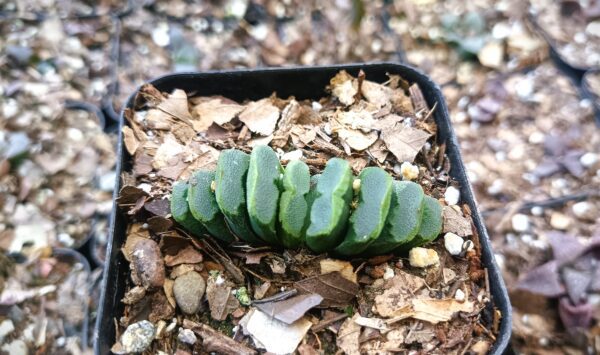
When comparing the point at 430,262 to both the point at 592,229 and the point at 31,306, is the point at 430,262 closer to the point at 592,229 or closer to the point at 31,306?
the point at 592,229

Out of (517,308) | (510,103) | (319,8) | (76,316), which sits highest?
(319,8)

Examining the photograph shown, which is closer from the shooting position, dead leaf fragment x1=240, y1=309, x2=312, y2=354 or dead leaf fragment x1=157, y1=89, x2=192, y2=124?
dead leaf fragment x1=240, y1=309, x2=312, y2=354

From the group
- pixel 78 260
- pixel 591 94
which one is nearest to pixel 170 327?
pixel 78 260

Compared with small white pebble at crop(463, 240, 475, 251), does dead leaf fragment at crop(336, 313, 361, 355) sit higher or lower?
lower

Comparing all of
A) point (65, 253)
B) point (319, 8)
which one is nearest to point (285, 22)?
point (319, 8)

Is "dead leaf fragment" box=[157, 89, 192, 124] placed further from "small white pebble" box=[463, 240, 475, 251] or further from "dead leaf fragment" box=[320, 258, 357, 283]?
"small white pebble" box=[463, 240, 475, 251]

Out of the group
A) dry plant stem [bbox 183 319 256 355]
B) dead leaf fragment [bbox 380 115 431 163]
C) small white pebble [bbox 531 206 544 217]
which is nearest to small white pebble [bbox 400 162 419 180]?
dead leaf fragment [bbox 380 115 431 163]
